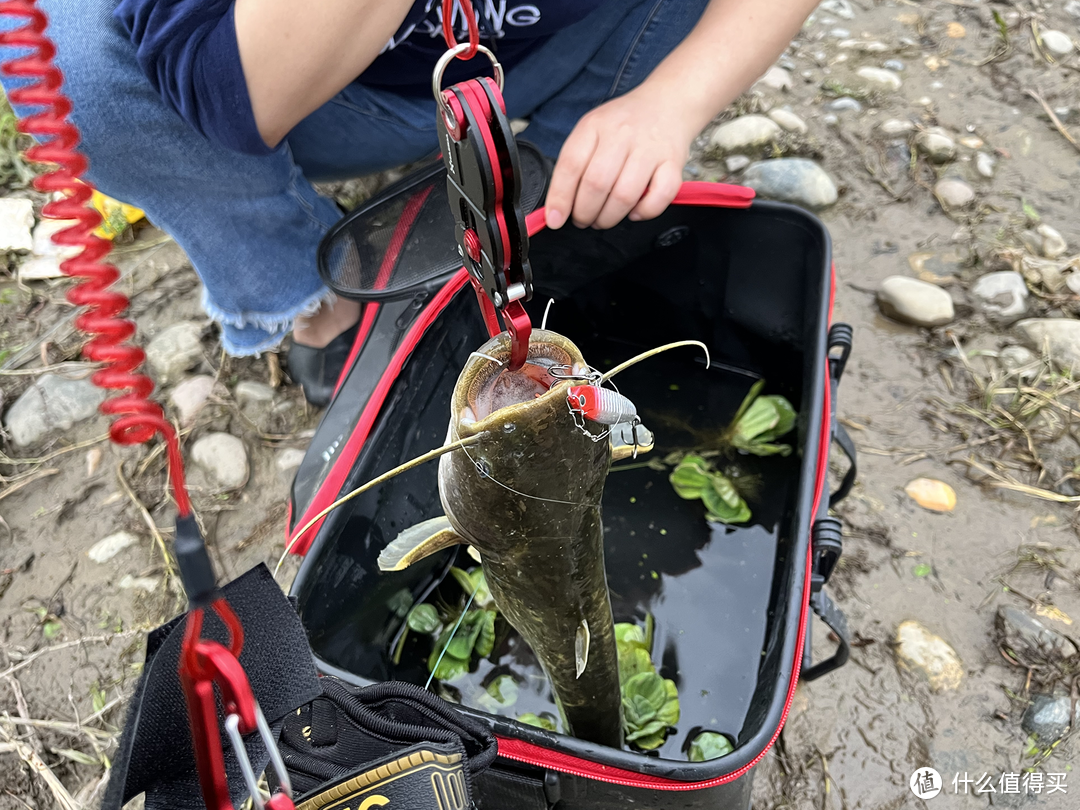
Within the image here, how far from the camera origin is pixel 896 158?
270 centimetres

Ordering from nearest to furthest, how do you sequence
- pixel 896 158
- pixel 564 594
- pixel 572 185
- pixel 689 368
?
1. pixel 564 594
2. pixel 572 185
3. pixel 689 368
4. pixel 896 158

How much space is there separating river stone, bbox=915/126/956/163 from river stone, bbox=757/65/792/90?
551mm

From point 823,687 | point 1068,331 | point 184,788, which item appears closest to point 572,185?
point 184,788

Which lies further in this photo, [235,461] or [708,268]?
[235,461]

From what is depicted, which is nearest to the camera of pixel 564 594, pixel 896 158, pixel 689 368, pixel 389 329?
pixel 564 594

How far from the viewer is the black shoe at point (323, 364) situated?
A: 2094mm

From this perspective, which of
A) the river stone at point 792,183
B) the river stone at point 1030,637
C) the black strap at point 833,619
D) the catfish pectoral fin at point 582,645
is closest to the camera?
the catfish pectoral fin at point 582,645

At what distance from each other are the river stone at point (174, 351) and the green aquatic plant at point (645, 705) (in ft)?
5.31

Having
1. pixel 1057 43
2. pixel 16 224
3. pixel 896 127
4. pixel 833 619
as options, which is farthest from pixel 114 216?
pixel 1057 43

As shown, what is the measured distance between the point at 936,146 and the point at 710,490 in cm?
179

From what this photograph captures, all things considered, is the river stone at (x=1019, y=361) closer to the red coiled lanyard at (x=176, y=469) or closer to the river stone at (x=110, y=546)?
the red coiled lanyard at (x=176, y=469)

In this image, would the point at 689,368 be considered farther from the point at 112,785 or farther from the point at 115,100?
the point at 112,785

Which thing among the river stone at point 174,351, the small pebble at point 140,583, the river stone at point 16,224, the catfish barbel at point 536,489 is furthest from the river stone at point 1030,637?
the river stone at point 16,224

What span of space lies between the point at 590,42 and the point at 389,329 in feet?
3.11
